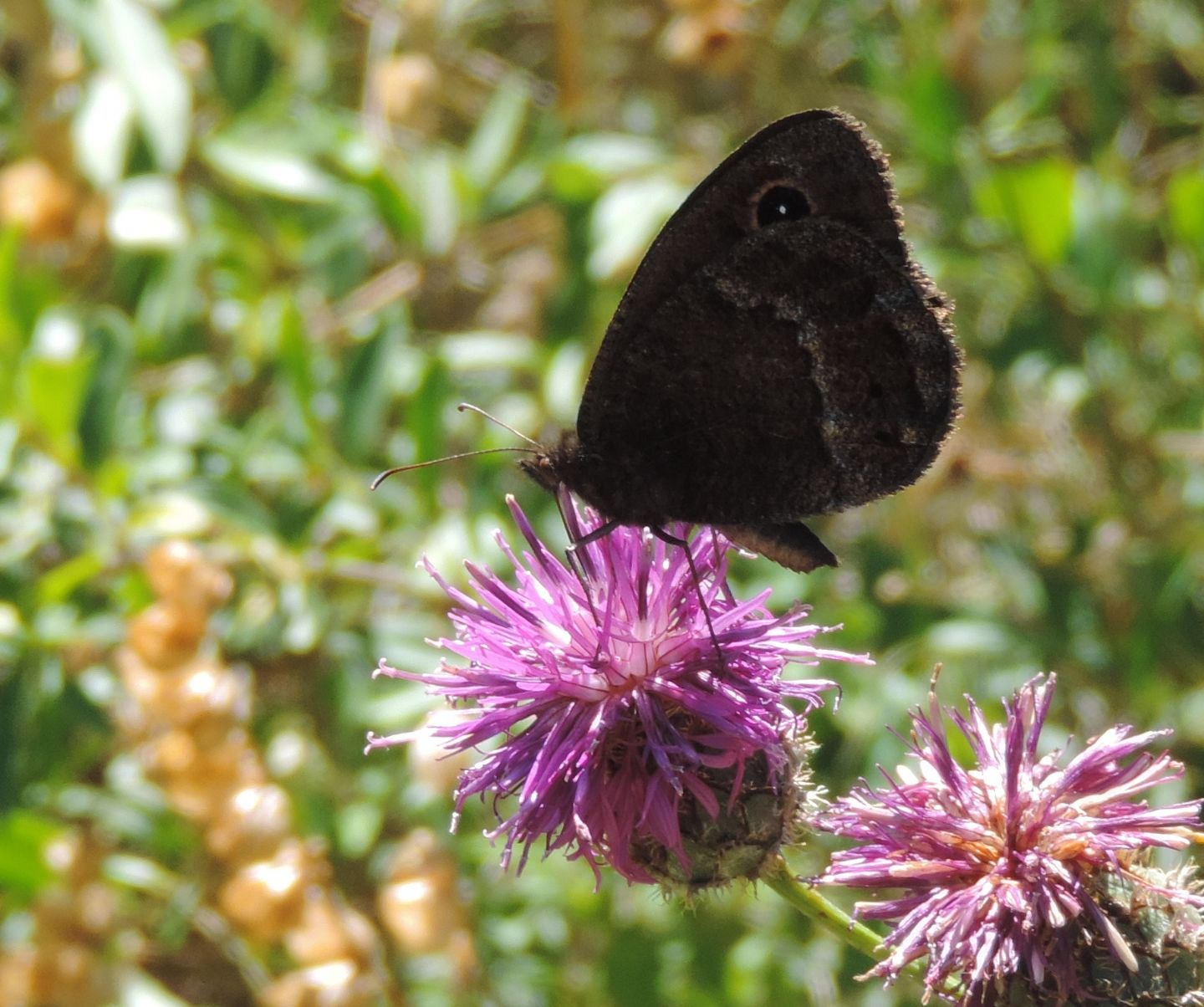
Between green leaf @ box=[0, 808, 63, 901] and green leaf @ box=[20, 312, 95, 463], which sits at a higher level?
green leaf @ box=[20, 312, 95, 463]

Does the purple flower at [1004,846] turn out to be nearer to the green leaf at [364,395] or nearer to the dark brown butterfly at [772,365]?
the dark brown butterfly at [772,365]

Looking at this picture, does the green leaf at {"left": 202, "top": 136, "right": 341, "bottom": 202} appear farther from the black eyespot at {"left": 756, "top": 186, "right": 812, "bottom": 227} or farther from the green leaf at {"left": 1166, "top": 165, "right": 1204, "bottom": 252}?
the green leaf at {"left": 1166, "top": 165, "right": 1204, "bottom": 252}

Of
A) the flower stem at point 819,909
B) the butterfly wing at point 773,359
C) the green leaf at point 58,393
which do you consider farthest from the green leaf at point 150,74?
the flower stem at point 819,909

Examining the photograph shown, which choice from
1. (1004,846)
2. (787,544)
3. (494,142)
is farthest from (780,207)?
(494,142)

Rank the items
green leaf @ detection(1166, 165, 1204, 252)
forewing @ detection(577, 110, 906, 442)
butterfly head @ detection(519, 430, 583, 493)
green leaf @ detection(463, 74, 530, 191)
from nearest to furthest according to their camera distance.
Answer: forewing @ detection(577, 110, 906, 442), butterfly head @ detection(519, 430, 583, 493), green leaf @ detection(1166, 165, 1204, 252), green leaf @ detection(463, 74, 530, 191)

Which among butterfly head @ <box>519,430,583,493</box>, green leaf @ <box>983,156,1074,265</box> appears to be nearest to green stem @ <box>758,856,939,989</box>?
butterfly head @ <box>519,430,583,493</box>

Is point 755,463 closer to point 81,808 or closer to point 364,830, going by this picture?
point 364,830

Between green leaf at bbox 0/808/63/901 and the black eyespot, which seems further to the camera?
green leaf at bbox 0/808/63/901

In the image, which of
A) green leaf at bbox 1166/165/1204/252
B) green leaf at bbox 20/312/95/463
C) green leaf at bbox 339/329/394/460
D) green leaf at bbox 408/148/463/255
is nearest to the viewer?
green leaf at bbox 20/312/95/463

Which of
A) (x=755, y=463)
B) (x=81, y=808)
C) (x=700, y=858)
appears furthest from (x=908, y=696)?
(x=81, y=808)
